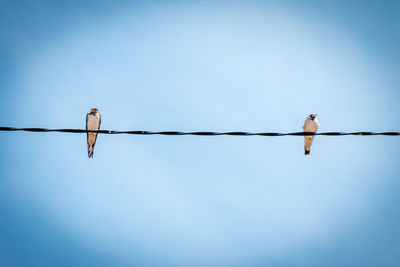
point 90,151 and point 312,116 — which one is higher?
point 312,116

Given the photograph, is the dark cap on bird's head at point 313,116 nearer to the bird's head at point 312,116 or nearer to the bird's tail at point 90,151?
the bird's head at point 312,116

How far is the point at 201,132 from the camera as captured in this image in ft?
11.9

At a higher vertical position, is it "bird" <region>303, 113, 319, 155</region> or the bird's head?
the bird's head

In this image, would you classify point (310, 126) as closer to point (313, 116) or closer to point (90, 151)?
point (313, 116)

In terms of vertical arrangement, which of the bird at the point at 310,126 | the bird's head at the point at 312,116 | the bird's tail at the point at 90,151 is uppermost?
the bird's head at the point at 312,116

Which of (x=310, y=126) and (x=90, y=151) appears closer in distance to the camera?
(x=90, y=151)

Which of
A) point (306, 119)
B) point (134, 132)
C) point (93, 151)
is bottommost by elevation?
point (93, 151)

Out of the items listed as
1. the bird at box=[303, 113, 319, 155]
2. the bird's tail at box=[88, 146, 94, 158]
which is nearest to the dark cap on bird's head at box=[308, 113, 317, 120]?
the bird at box=[303, 113, 319, 155]

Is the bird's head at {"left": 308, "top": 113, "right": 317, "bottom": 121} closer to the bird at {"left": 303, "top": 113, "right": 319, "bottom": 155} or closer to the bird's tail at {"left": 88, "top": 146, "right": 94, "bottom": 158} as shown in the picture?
the bird at {"left": 303, "top": 113, "right": 319, "bottom": 155}

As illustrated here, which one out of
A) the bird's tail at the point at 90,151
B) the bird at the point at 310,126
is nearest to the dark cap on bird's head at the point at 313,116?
the bird at the point at 310,126

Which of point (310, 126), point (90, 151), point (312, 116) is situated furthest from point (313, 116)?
point (90, 151)

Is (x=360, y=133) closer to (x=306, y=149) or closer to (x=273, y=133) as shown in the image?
(x=273, y=133)

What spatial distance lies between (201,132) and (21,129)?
194 cm

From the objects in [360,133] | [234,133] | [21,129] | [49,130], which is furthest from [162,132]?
[360,133]
